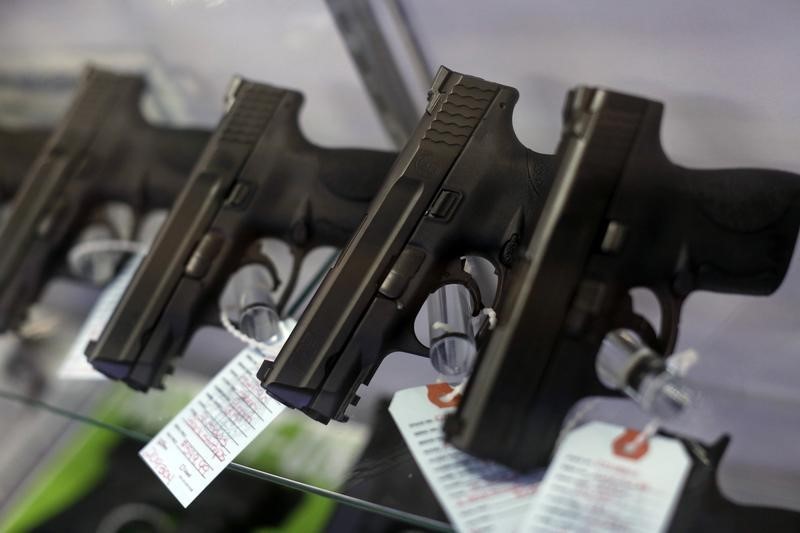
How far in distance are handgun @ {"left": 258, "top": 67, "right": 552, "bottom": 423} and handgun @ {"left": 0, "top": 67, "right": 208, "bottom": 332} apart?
42 centimetres

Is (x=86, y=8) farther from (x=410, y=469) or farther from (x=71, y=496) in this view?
(x=410, y=469)

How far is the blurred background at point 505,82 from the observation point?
2.43 ft

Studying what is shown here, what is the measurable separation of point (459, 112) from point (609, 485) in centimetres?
34

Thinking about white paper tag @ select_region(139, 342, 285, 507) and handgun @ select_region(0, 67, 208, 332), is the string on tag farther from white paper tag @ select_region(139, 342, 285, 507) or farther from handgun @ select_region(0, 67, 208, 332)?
handgun @ select_region(0, 67, 208, 332)

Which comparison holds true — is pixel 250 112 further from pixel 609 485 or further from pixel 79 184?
pixel 609 485

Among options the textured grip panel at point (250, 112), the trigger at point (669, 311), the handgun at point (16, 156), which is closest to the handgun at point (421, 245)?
the trigger at point (669, 311)

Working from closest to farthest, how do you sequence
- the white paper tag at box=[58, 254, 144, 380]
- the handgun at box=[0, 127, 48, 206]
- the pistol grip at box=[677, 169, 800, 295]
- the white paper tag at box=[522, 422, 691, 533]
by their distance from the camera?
the white paper tag at box=[522, 422, 691, 533] < the pistol grip at box=[677, 169, 800, 295] < the white paper tag at box=[58, 254, 144, 380] < the handgun at box=[0, 127, 48, 206]

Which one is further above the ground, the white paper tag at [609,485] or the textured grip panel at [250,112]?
the textured grip panel at [250,112]

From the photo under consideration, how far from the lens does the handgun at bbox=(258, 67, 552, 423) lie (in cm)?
70

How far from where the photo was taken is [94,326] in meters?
1.02

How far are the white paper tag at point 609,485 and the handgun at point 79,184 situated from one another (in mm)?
652

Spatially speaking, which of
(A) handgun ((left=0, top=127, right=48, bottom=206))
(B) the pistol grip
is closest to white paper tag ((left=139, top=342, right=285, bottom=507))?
(B) the pistol grip

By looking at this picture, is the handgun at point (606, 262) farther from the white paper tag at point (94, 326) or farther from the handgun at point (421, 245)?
the white paper tag at point (94, 326)

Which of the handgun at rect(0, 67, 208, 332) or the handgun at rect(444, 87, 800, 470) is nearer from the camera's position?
the handgun at rect(444, 87, 800, 470)
